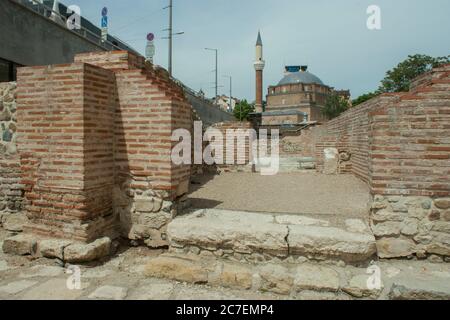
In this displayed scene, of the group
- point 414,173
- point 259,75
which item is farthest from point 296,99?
point 414,173

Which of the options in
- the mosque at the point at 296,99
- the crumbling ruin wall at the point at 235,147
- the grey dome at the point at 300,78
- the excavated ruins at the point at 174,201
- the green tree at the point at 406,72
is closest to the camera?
the excavated ruins at the point at 174,201

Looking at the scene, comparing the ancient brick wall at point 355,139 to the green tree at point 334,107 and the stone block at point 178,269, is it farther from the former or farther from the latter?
the green tree at point 334,107

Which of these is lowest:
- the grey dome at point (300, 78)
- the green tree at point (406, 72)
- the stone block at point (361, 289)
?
the stone block at point (361, 289)

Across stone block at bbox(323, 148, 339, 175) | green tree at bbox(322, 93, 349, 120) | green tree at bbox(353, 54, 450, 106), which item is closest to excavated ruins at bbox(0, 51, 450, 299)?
Answer: stone block at bbox(323, 148, 339, 175)

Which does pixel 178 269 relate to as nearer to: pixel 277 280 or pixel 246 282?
pixel 246 282

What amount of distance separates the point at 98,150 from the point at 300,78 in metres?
69.7

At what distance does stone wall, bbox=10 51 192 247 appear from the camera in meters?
3.68

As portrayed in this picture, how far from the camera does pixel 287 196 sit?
5.61 meters

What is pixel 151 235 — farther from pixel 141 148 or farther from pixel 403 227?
pixel 403 227

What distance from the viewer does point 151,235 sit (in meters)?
3.96

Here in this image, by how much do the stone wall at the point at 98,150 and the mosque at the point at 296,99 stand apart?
182ft

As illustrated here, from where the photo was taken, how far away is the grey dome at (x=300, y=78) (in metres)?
68.2
